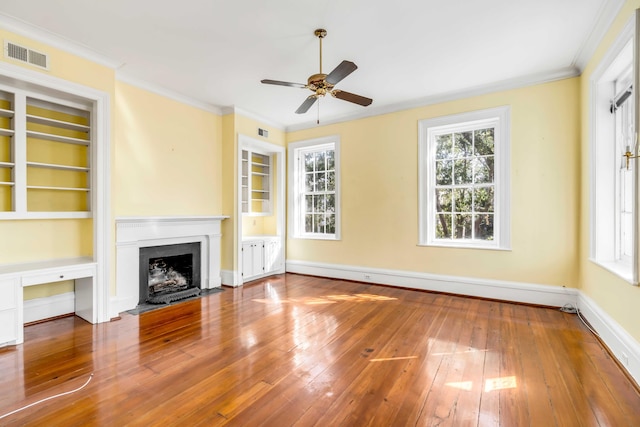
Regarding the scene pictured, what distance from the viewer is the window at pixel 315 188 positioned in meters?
5.70

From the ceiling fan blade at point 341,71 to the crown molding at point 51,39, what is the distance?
8.57ft

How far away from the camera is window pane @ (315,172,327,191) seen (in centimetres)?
587

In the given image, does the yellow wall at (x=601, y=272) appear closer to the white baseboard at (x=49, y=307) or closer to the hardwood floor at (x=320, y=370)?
the hardwood floor at (x=320, y=370)

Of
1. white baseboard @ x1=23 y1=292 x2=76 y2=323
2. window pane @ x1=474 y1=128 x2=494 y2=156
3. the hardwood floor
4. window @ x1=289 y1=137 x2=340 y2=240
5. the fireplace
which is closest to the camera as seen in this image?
the hardwood floor

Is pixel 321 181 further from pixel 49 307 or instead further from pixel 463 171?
pixel 49 307

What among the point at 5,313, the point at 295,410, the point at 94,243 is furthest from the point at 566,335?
the point at 5,313

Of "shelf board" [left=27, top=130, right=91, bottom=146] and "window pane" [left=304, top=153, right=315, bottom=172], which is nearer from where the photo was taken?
Answer: "shelf board" [left=27, top=130, right=91, bottom=146]

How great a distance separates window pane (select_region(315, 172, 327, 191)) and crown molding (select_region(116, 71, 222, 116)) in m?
2.07

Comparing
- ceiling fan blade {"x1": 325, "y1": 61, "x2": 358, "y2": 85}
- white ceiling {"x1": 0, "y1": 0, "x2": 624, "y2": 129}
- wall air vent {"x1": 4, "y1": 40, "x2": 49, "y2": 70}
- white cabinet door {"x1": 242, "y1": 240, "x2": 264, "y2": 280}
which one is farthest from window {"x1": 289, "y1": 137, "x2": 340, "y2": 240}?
wall air vent {"x1": 4, "y1": 40, "x2": 49, "y2": 70}

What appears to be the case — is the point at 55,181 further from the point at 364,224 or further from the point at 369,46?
the point at 364,224

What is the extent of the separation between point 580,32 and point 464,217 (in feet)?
8.06

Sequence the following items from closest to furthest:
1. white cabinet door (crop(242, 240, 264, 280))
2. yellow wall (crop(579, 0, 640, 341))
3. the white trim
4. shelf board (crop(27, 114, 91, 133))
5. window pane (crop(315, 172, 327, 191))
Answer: the white trim
yellow wall (crop(579, 0, 640, 341))
shelf board (crop(27, 114, 91, 133))
white cabinet door (crop(242, 240, 264, 280))
window pane (crop(315, 172, 327, 191))

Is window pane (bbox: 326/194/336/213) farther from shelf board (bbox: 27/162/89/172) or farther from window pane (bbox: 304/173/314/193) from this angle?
shelf board (bbox: 27/162/89/172)

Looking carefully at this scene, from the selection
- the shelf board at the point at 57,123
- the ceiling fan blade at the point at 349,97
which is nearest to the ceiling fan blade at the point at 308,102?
the ceiling fan blade at the point at 349,97
